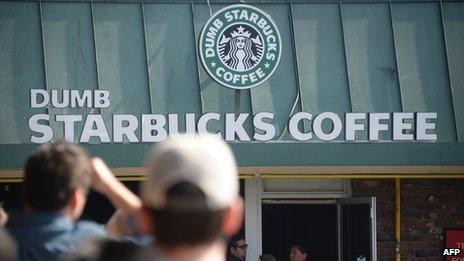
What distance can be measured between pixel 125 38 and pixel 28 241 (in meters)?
8.96

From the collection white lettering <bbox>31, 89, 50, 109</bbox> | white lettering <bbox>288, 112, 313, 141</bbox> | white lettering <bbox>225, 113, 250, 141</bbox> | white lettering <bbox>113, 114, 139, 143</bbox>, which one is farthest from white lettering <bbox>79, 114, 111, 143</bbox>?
white lettering <bbox>288, 112, 313, 141</bbox>

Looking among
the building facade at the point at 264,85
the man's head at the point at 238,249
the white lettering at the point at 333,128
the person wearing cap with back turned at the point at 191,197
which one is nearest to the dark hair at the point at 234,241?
the man's head at the point at 238,249

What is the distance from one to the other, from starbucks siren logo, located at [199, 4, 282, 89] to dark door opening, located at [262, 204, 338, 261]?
1.91 m

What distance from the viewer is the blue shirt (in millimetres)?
3398

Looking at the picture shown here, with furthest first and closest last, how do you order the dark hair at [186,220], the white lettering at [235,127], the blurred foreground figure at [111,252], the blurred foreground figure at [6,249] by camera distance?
1. the white lettering at [235,127]
2. the blurred foreground figure at [6,249]
3. the blurred foreground figure at [111,252]
4. the dark hair at [186,220]

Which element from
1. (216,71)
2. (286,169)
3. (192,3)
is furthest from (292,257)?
(192,3)

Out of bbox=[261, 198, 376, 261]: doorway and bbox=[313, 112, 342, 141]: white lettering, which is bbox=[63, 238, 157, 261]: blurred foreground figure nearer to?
bbox=[313, 112, 342, 141]: white lettering

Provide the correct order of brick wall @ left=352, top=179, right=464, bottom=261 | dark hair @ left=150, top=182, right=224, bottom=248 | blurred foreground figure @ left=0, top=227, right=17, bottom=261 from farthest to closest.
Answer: brick wall @ left=352, top=179, right=464, bottom=261
blurred foreground figure @ left=0, top=227, right=17, bottom=261
dark hair @ left=150, top=182, right=224, bottom=248

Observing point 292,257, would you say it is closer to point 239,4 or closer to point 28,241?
point 239,4

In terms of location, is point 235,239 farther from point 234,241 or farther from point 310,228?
point 310,228

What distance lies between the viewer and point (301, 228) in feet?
44.4

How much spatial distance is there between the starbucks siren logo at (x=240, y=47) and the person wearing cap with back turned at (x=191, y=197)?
977cm

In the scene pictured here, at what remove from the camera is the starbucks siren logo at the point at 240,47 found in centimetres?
1225

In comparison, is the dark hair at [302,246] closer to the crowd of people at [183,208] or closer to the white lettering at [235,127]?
the white lettering at [235,127]
